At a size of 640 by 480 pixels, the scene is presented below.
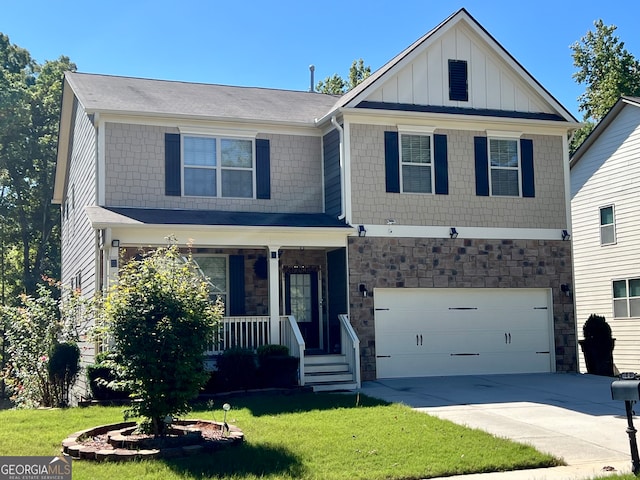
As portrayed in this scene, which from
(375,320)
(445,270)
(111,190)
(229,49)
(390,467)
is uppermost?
(229,49)

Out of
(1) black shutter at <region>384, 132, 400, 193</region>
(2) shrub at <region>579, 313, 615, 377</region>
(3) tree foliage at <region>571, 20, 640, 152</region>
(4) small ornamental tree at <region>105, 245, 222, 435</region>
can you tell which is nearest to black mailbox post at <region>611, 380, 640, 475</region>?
(4) small ornamental tree at <region>105, 245, 222, 435</region>

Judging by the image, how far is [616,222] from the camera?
21766mm

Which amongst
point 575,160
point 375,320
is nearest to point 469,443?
point 375,320

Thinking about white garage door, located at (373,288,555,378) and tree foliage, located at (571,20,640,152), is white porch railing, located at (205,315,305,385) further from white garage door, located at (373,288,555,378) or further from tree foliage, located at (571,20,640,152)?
tree foliage, located at (571,20,640,152)

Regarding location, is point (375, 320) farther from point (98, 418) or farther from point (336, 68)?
point (336, 68)

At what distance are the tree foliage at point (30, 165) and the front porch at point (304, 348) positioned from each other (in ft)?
61.8

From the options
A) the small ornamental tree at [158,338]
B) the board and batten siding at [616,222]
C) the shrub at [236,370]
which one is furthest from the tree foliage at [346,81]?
the small ornamental tree at [158,338]

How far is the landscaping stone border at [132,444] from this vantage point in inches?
338

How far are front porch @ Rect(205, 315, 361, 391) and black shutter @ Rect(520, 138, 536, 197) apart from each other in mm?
5491

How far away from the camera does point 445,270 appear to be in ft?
55.9

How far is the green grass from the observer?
8102 mm

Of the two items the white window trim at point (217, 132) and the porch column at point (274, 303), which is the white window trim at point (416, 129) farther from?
the porch column at point (274, 303)

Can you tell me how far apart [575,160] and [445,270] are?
8948 mm

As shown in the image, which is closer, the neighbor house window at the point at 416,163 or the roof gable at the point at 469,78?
the neighbor house window at the point at 416,163
